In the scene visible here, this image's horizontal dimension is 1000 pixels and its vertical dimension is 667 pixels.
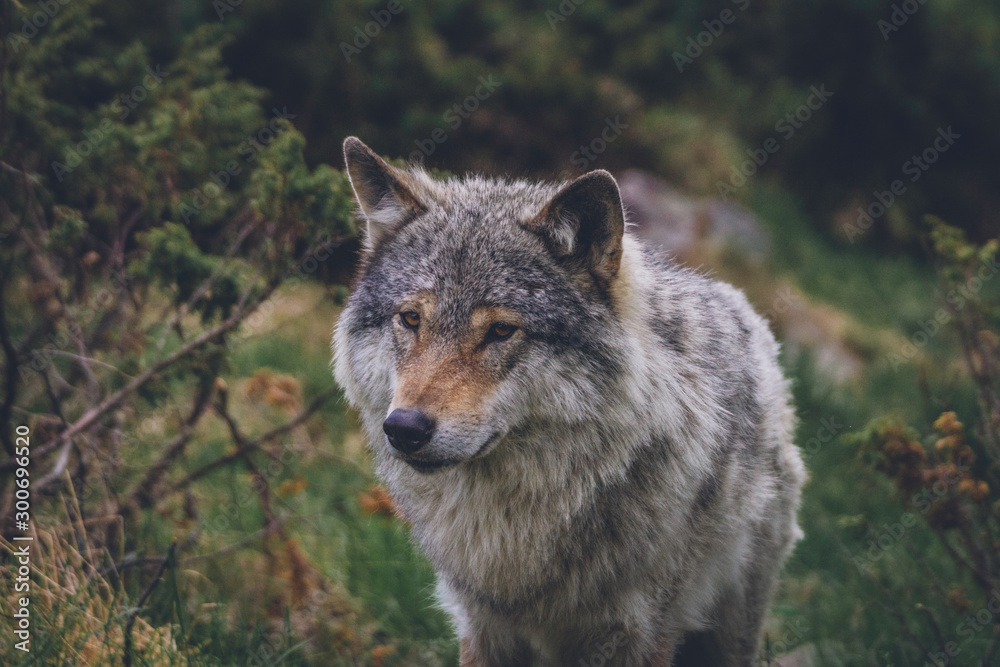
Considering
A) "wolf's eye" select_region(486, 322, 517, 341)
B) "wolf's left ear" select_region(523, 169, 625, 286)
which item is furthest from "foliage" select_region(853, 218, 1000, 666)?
"wolf's eye" select_region(486, 322, 517, 341)

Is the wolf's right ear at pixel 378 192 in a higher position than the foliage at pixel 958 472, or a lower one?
lower

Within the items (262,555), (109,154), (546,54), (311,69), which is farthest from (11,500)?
(546,54)

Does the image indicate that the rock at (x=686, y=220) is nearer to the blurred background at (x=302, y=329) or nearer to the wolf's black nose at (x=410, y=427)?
the blurred background at (x=302, y=329)

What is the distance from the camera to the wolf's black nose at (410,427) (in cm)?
262

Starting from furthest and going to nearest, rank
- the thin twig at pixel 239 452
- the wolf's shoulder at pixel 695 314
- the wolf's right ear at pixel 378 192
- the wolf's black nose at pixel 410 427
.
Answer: the thin twig at pixel 239 452
the wolf's right ear at pixel 378 192
the wolf's shoulder at pixel 695 314
the wolf's black nose at pixel 410 427

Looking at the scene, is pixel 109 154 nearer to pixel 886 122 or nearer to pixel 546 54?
pixel 546 54

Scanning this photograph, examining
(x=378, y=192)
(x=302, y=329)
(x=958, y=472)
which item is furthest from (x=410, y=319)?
(x=302, y=329)

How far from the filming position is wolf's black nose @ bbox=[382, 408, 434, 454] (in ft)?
8.61

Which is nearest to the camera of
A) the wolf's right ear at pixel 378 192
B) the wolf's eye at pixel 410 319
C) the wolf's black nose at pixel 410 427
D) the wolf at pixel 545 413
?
the wolf's black nose at pixel 410 427

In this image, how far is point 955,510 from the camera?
381 cm

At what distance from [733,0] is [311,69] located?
21.1ft

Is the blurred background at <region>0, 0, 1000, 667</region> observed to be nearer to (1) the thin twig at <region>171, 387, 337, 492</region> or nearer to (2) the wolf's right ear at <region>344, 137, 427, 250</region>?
(1) the thin twig at <region>171, 387, 337, 492</region>

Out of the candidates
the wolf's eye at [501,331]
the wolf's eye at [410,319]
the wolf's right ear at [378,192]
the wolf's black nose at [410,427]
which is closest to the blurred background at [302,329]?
the wolf's right ear at [378,192]

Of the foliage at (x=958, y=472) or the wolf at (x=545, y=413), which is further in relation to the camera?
the foliage at (x=958, y=472)
